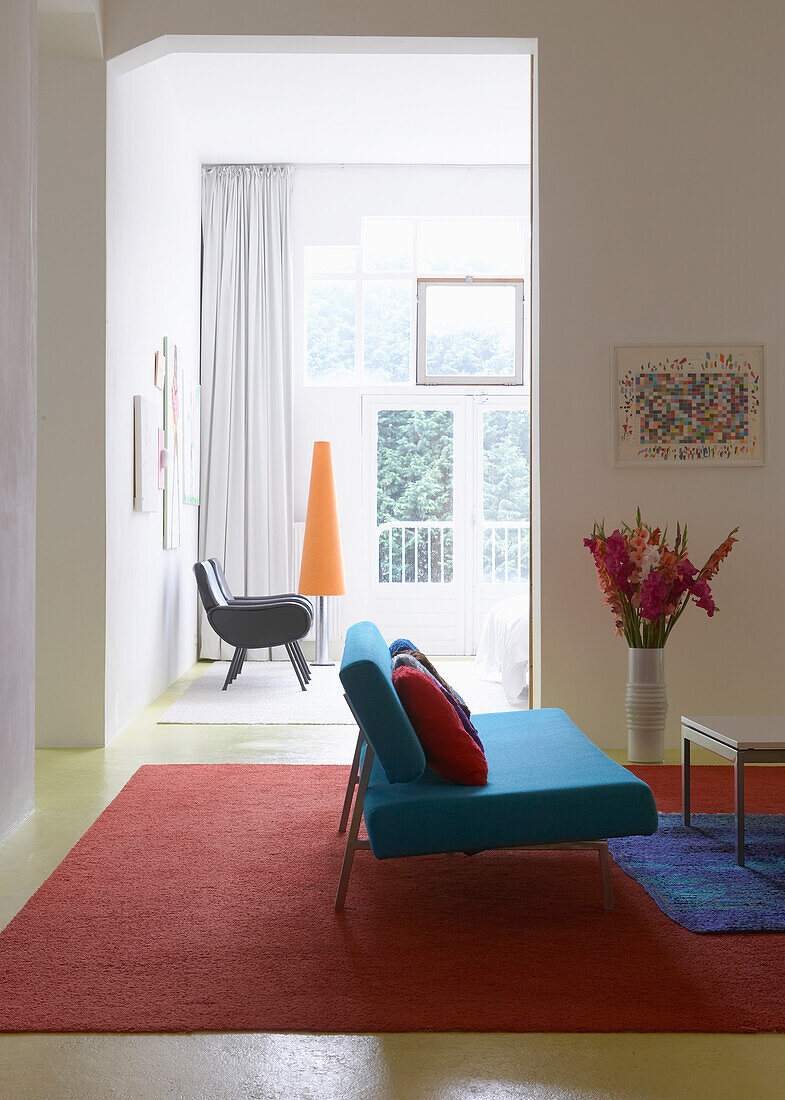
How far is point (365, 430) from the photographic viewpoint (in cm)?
823

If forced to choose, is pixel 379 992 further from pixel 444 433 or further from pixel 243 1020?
pixel 444 433

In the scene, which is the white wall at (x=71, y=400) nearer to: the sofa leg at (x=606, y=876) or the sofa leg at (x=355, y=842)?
the sofa leg at (x=355, y=842)

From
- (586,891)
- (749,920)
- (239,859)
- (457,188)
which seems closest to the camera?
(749,920)

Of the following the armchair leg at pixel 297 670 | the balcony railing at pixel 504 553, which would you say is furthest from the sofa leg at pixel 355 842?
the balcony railing at pixel 504 553

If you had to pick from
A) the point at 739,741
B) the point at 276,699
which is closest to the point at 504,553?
the point at 276,699

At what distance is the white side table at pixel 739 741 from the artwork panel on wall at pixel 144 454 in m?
3.09

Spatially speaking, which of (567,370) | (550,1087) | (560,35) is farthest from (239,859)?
(560,35)

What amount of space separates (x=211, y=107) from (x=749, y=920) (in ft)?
19.5

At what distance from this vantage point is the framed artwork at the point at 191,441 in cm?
710

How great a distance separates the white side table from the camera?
10.1ft

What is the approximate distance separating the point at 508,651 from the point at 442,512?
8.06 ft

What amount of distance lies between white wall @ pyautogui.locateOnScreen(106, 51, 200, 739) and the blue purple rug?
266 centimetres

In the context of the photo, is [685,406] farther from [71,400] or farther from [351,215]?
[351,215]

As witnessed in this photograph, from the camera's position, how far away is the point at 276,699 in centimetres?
612
